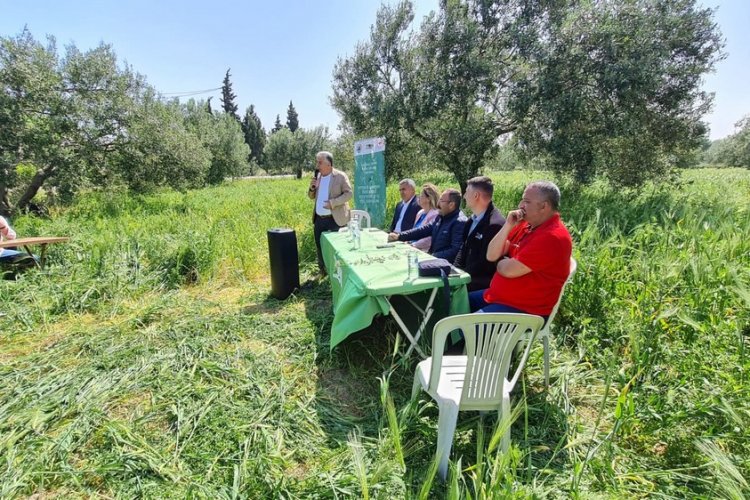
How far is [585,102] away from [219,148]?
25.4 m

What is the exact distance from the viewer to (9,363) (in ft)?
9.95

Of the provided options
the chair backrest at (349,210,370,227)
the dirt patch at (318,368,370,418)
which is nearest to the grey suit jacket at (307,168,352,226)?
the chair backrest at (349,210,370,227)

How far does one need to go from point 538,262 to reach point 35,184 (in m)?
13.4

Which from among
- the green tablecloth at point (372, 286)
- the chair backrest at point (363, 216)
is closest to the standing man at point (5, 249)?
the chair backrest at point (363, 216)

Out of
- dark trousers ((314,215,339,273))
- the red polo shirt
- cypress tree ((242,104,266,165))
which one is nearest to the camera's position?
the red polo shirt

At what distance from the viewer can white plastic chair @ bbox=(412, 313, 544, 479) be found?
1809 mm

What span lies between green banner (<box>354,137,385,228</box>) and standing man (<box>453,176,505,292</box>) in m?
3.38

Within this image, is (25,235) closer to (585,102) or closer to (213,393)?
(213,393)

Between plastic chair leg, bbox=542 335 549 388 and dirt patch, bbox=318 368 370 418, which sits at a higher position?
plastic chair leg, bbox=542 335 549 388

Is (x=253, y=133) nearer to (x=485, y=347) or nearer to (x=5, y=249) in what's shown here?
(x=5, y=249)

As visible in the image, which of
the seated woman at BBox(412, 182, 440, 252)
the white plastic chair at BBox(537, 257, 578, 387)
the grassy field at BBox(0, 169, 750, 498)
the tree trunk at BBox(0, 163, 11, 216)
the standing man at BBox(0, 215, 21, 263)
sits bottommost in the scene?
the grassy field at BBox(0, 169, 750, 498)

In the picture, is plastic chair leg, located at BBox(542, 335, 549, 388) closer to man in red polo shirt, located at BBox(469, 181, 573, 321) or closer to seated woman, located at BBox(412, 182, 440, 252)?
man in red polo shirt, located at BBox(469, 181, 573, 321)

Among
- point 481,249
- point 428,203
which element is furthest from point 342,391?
point 428,203

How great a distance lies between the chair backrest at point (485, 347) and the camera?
1.80 m
